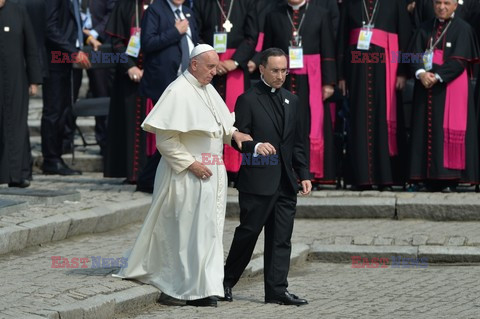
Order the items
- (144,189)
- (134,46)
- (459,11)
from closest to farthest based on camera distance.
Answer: (144,189)
(134,46)
(459,11)

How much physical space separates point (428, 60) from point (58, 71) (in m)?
4.20

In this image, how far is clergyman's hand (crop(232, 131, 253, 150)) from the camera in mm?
9617

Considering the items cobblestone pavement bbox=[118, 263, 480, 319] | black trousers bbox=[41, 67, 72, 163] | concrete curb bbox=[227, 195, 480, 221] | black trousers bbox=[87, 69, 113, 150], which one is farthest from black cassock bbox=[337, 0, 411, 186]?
black trousers bbox=[87, 69, 113, 150]

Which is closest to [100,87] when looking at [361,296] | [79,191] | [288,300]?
[79,191]

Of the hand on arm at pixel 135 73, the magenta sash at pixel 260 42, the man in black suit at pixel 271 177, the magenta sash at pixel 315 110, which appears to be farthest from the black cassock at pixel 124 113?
the man in black suit at pixel 271 177

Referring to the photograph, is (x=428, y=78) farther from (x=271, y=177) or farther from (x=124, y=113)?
(x=271, y=177)

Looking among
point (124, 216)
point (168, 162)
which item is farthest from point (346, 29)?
point (168, 162)

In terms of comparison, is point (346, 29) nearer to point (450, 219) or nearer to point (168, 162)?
point (450, 219)

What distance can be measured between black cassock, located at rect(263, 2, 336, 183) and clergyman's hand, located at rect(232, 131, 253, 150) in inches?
187

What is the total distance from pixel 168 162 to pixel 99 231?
297 cm

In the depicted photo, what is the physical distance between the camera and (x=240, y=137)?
9656 mm

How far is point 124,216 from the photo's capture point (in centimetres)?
1280

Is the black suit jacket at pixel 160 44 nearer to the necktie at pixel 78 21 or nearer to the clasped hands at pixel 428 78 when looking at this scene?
the necktie at pixel 78 21

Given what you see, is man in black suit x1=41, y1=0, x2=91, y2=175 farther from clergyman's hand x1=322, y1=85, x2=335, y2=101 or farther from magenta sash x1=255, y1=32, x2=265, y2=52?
clergyman's hand x1=322, y1=85, x2=335, y2=101
